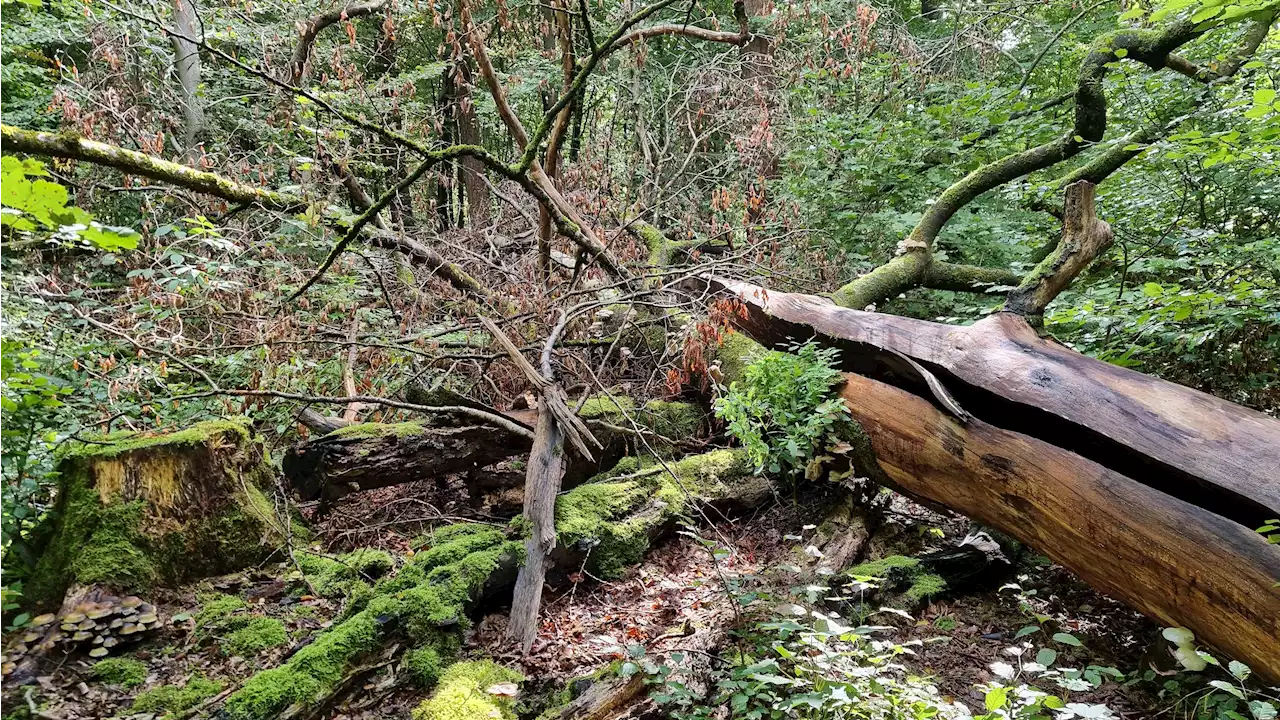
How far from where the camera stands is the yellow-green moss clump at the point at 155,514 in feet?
9.14

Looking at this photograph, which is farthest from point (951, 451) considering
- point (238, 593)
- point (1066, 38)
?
point (1066, 38)

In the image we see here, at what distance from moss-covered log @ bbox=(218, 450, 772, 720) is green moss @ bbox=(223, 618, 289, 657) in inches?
9.3

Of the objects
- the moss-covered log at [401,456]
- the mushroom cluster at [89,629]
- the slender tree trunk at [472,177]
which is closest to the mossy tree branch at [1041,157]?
the moss-covered log at [401,456]

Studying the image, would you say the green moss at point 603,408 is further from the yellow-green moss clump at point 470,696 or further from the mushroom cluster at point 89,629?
the mushroom cluster at point 89,629

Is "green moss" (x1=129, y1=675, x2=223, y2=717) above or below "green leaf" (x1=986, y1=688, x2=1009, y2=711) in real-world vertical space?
below

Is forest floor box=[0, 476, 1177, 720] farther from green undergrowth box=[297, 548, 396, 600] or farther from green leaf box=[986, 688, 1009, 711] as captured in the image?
green leaf box=[986, 688, 1009, 711]

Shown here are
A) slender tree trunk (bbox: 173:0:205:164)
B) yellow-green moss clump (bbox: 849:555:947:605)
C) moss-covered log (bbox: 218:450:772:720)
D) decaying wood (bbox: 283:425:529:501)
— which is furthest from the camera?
slender tree trunk (bbox: 173:0:205:164)

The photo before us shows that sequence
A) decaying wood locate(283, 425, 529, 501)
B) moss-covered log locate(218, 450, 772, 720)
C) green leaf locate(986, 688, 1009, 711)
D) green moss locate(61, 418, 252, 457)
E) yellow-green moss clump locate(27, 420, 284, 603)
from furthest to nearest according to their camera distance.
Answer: decaying wood locate(283, 425, 529, 501), green moss locate(61, 418, 252, 457), yellow-green moss clump locate(27, 420, 284, 603), moss-covered log locate(218, 450, 772, 720), green leaf locate(986, 688, 1009, 711)

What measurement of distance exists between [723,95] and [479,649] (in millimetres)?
6426

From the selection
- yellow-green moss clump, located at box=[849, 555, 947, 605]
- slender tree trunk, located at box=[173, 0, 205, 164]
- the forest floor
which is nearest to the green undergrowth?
the forest floor

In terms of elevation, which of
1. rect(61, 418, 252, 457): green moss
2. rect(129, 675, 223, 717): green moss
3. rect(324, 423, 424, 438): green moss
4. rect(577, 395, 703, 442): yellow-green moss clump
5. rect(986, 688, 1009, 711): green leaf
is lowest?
rect(129, 675, 223, 717): green moss

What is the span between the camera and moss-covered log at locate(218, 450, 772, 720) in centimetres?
244

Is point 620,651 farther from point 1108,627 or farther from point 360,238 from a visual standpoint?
point 360,238

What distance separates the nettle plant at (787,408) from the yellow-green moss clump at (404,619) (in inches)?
59.1
